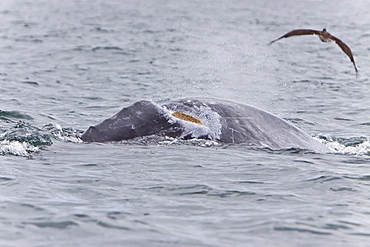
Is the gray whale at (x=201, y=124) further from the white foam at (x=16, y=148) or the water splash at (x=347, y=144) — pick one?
the water splash at (x=347, y=144)

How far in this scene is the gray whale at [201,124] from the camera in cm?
851

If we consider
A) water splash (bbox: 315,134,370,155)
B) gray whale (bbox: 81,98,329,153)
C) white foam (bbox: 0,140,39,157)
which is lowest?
water splash (bbox: 315,134,370,155)

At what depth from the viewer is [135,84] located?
17938 mm

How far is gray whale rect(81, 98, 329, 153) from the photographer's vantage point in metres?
8.51

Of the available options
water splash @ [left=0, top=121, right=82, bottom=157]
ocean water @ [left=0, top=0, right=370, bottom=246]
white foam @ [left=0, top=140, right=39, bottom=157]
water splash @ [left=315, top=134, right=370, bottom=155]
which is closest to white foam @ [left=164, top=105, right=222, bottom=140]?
ocean water @ [left=0, top=0, right=370, bottom=246]

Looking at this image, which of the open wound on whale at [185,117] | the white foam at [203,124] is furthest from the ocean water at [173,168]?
the open wound on whale at [185,117]

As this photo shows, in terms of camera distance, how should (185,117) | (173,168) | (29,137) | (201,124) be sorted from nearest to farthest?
(173,168)
(201,124)
(185,117)
(29,137)

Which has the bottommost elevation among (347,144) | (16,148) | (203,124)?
(347,144)

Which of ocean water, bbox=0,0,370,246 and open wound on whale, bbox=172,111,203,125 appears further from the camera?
open wound on whale, bbox=172,111,203,125

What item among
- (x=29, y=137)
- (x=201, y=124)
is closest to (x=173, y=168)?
(x=201, y=124)

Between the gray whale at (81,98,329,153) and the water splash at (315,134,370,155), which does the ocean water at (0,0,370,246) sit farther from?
the gray whale at (81,98,329,153)

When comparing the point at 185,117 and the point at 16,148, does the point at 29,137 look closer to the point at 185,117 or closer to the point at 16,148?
the point at 16,148

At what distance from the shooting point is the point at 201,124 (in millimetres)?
8594

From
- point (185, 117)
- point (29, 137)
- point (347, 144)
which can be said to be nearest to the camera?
point (185, 117)
